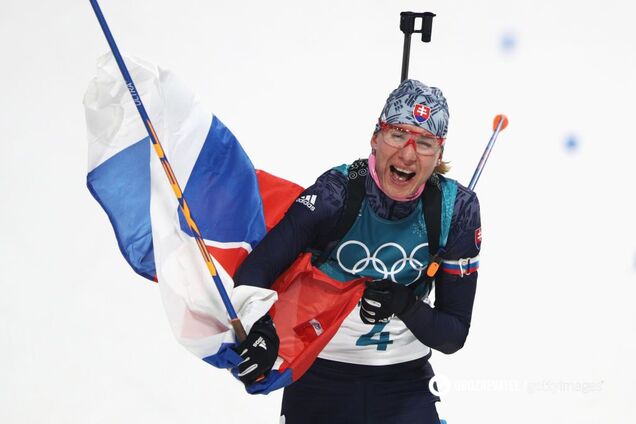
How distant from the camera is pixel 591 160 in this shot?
15.6 feet

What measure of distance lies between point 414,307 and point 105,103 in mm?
845

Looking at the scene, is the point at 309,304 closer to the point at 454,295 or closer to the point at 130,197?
the point at 454,295

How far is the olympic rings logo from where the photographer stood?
2.74 metres

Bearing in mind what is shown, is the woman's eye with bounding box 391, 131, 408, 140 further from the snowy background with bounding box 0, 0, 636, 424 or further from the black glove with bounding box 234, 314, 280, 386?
the snowy background with bounding box 0, 0, 636, 424

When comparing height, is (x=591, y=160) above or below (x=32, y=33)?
below

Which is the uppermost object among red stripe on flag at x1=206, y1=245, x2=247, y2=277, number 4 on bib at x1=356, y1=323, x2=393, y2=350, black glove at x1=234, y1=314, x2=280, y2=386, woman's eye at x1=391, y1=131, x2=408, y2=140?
woman's eye at x1=391, y1=131, x2=408, y2=140

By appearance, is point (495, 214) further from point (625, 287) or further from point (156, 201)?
point (156, 201)

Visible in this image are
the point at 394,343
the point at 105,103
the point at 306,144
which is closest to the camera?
the point at 105,103

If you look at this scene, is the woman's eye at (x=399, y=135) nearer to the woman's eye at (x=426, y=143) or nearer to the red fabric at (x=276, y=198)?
the woman's eye at (x=426, y=143)

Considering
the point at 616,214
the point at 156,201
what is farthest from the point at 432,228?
the point at 616,214

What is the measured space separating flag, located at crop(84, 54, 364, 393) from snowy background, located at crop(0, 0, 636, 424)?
4.32 feet

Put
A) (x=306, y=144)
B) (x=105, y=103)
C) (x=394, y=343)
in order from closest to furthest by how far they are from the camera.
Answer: (x=105, y=103) → (x=394, y=343) → (x=306, y=144)

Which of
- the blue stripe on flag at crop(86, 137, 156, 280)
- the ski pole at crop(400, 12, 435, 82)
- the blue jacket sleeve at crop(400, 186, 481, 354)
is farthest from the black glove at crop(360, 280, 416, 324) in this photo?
the ski pole at crop(400, 12, 435, 82)

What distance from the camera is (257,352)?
2539 mm
